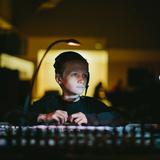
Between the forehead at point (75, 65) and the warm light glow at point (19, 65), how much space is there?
6.19 meters

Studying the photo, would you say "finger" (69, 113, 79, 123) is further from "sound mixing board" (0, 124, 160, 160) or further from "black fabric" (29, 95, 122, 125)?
"sound mixing board" (0, 124, 160, 160)

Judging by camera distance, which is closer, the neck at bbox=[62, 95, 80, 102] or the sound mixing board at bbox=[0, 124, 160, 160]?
the sound mixing board at bbox=[0, 124, 160, 160]

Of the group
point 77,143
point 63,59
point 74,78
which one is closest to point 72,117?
point 74,78

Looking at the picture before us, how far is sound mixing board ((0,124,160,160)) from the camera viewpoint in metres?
2.27

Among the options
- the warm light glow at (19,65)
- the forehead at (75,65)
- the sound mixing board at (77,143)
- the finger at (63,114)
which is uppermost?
the warm light glow at (19,65)

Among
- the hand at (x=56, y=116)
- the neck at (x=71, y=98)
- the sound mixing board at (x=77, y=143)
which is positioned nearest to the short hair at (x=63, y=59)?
the neck at (x=71, y=98)

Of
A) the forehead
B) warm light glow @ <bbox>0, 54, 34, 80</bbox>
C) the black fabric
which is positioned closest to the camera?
the black fabric

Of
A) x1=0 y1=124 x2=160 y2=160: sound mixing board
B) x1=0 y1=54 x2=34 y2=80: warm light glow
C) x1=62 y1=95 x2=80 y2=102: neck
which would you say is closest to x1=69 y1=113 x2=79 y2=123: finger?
x1=62 y1=95 x2=80 y2=102: neck

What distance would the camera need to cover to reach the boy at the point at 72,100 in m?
3.86

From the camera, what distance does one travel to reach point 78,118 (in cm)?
374

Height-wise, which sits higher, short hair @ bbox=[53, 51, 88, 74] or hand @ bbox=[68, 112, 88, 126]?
short hair @ bbox=[53, 51, 88, 74]

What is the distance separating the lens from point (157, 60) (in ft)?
61.8

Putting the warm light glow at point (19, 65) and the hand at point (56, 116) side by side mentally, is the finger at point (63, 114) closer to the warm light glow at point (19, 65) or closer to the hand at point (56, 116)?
the hand at point (56, 116)

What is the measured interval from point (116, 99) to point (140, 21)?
6.13 meters
